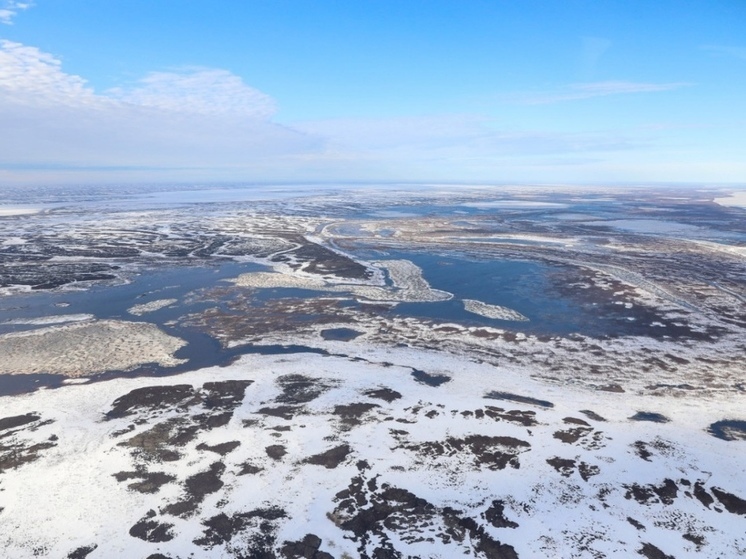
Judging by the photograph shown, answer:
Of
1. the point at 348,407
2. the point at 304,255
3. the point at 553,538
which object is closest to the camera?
the point at 553,538

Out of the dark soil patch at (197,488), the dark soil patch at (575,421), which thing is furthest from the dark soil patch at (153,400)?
the dark soil patch at (575,421)

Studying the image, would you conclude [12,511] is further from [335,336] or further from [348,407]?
[335,336]

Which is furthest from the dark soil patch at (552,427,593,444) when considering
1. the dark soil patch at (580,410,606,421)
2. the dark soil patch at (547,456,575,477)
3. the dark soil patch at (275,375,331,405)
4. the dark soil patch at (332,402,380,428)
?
the dark soil patch at (275,375,331,405)

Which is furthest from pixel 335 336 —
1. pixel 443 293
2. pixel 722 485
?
pixel 722 485

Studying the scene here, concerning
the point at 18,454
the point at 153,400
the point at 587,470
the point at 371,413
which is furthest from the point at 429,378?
the point at 18,454

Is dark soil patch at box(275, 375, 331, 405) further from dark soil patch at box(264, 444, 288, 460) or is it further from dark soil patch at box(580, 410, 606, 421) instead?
dark soil patch at box(580, 410, 606, 421)
